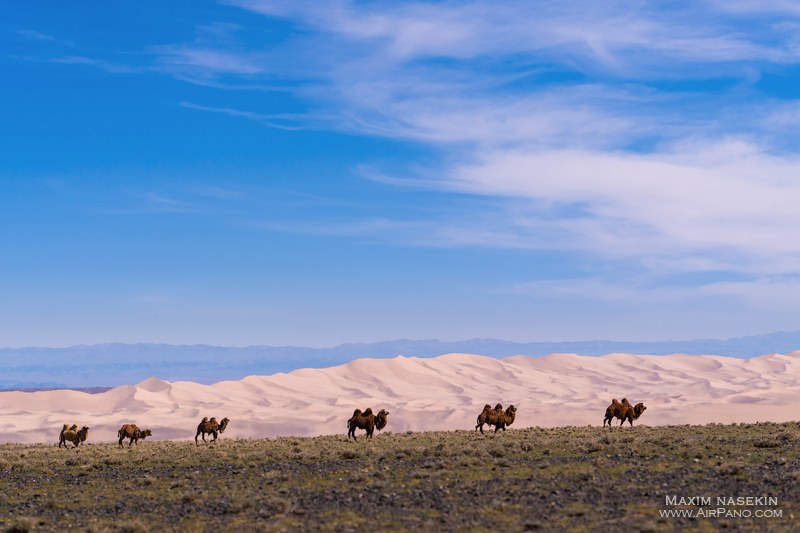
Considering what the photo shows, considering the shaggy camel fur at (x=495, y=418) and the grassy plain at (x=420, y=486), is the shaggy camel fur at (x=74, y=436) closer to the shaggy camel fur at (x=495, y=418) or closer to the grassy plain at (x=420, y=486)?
the grassy plain at (x=420, y=486)

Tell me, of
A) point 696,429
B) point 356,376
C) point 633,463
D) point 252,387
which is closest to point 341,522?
point 633,463

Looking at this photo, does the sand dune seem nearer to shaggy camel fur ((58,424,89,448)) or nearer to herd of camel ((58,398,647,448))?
shaggy camel fur ((58,424,89,448))

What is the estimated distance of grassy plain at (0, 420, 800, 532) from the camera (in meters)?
16.7

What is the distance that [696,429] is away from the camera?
33156 millimetres

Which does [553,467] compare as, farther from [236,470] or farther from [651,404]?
[651,404]

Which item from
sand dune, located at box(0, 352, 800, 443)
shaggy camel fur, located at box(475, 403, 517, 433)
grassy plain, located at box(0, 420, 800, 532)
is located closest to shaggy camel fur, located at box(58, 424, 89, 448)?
grassy plain, located at box(0, 420, 800, 532)

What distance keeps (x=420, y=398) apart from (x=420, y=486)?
406ft

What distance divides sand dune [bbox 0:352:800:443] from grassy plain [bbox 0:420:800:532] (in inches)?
2543

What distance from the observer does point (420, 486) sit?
1995 cm

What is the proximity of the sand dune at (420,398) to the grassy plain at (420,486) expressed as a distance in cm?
6458

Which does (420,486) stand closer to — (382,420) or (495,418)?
(495,418)

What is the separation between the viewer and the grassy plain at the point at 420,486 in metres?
16.7

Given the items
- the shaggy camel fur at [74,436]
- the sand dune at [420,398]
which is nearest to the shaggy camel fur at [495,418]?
the shaggy camel fur at [74,436]

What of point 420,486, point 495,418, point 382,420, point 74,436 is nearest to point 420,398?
point 382,420
